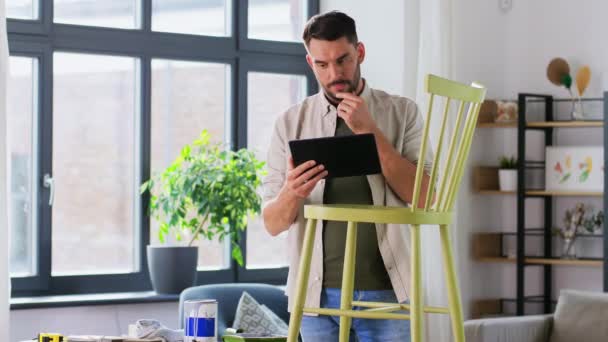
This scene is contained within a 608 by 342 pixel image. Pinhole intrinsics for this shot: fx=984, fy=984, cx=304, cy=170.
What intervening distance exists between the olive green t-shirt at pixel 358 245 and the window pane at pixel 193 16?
2.92m

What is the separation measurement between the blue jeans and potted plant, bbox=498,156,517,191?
3.27 m

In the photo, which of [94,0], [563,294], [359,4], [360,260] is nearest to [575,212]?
[563,294]

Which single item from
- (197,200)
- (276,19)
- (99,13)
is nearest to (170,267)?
(197,200)

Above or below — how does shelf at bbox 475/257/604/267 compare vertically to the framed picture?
below

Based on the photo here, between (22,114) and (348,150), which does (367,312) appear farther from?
(22,114)

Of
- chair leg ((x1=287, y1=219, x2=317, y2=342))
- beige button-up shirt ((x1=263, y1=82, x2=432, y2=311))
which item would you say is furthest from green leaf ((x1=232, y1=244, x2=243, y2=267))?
chair leg ((x1=287, y1=219, x2=317, y2=342))

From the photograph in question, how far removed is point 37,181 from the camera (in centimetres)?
478

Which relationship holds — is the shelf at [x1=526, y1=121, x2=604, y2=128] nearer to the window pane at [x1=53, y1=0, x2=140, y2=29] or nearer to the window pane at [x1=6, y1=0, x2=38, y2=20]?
the window pane at [x1=53, y1=0, x2=140, y2=29]

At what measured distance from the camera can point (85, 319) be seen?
15.4ft

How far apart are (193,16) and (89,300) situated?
1613mm

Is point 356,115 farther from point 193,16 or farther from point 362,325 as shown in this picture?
point 193,16

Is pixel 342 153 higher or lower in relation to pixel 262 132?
lower

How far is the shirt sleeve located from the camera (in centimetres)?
258

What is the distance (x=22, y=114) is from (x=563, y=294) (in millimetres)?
2764
